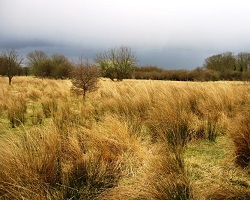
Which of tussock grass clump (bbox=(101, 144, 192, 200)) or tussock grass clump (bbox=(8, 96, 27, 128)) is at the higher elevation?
tussock grass clump (bbox=(8, 96, 27, 128))

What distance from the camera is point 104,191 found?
95.9 inches

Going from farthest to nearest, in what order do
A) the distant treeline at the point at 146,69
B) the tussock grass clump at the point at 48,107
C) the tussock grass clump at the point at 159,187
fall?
the distant treeline at the point at 146,69, the tussock grass clump at the point at 48,107, the tussock grass clump at the point at 159,187

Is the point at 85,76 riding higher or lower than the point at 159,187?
higher

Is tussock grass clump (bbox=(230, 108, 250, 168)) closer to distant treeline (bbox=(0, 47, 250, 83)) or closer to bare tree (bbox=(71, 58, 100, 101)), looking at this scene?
bare tree (bbox=(71, 58, 100, 101))

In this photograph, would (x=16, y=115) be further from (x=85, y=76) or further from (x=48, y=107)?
Result: (x=85, y=76)

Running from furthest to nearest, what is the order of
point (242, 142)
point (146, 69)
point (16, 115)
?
point (146, 69) < point (16, 115) < point (242, 142)

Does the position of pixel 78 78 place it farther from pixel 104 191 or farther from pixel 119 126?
pixel 104 191

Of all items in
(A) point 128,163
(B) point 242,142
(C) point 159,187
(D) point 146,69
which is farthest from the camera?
(D) point 146,69

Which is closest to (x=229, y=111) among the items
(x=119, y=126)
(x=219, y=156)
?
(x=219, y=156)

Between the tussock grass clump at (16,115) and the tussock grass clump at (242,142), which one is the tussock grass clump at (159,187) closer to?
the tussock grass clump at (242,142)

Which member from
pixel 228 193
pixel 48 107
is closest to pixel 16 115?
pixel 48 107

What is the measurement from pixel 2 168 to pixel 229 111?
4591 millimetres

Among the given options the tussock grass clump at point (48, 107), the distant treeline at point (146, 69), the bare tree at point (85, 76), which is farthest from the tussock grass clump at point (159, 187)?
the distant treeline at point (146, 69)

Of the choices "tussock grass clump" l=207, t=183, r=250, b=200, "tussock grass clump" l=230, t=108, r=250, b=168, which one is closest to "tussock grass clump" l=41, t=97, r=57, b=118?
"tussock grass clump" l=230, t=108, r=250, b=168
